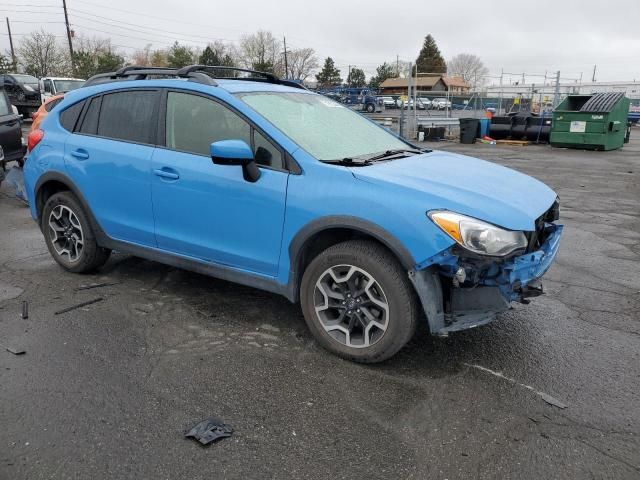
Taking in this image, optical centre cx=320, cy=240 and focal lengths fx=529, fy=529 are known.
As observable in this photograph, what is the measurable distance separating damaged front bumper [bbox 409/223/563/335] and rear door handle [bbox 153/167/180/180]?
1.93 metres

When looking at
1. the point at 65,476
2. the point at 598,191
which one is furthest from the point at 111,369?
the point at 598,191

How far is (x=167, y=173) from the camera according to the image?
3.96 meters

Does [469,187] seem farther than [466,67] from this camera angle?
No

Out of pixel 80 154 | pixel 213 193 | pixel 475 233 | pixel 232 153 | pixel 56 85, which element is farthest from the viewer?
pixel 56 85

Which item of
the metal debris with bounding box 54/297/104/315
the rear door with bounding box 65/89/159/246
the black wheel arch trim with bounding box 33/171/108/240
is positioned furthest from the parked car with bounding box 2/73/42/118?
the metal debris with bounding box 54/297/104/315

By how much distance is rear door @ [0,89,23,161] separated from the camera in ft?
31.4

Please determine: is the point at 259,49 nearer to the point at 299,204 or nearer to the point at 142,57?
the point at 142,57

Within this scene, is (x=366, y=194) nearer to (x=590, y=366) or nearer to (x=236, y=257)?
(x=236, y=257)

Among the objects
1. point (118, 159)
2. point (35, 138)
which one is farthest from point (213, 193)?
point (35, 138)

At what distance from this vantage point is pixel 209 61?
5959cm

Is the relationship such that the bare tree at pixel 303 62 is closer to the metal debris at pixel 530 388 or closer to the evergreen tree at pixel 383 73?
the evergreen tree at pixel 383 73

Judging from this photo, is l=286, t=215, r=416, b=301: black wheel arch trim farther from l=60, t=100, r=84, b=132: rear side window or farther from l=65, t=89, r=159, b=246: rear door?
l=60, t=100, r=84, b=132: rear side window

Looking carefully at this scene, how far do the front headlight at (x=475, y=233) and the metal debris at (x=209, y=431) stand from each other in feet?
5.21

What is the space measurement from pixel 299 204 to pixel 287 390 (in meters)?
1.15
